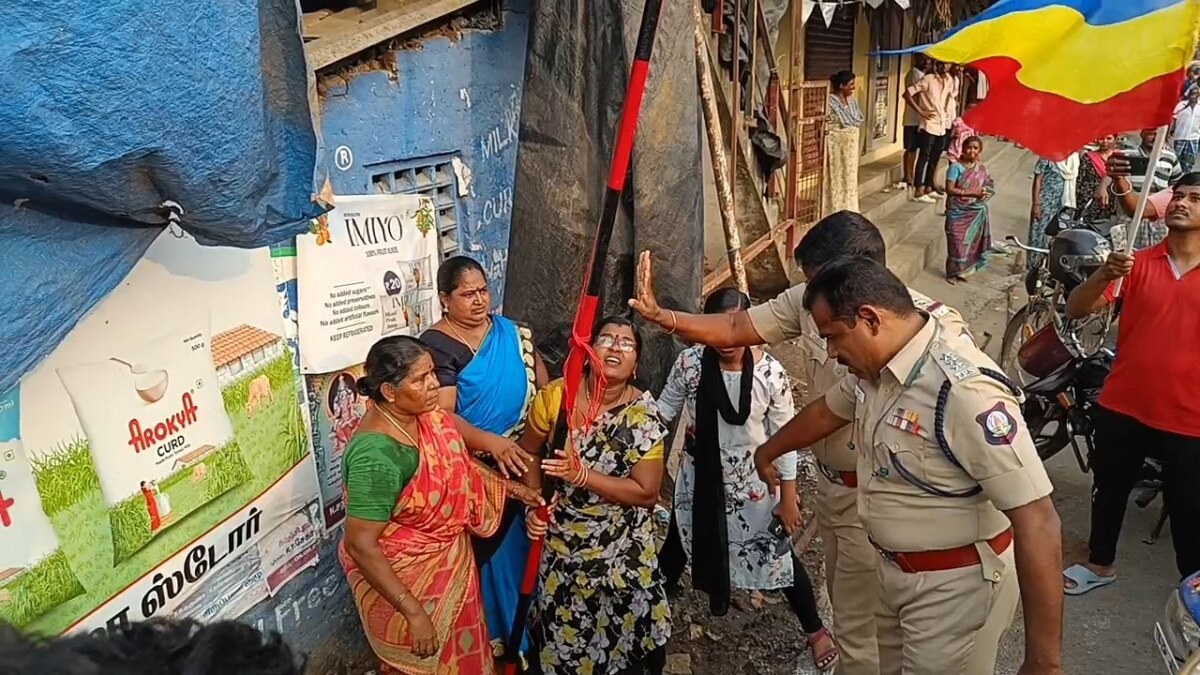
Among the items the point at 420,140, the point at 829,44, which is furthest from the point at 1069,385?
the point at 829,44

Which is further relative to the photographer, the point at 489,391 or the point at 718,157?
the point at 718,157

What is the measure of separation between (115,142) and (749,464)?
100 inches

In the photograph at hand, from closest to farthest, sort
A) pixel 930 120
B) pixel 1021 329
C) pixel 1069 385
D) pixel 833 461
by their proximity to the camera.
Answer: pixel 833 461 < pixel 1069 385 < pixel 1021 329 < pixel 930 120

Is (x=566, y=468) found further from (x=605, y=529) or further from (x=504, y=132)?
(x=504, y=132)

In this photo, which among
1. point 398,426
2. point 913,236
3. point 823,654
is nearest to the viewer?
point 398,426

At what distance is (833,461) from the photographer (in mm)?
3096

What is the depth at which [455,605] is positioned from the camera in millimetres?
2893

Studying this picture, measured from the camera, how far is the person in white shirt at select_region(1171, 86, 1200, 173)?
938 cm

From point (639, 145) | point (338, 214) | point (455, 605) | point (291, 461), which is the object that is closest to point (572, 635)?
point (455, 605)

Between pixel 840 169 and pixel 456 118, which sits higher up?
pixel 456 118

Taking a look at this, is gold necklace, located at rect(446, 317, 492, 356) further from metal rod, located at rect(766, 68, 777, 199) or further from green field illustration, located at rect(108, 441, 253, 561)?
metal rod, located at rect(766, 68, 777, 199)

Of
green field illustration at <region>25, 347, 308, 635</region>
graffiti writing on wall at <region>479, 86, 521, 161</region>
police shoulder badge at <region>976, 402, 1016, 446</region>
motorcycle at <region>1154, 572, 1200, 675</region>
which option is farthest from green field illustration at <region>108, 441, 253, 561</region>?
motorcycle at <region>1154, 572, 1200, 675</region>

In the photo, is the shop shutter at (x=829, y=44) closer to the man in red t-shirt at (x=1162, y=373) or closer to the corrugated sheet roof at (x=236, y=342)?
the man in red t-shirt at (x=1162, y=373)

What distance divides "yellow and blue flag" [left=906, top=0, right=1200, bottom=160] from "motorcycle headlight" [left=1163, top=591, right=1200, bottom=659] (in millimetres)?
1564
